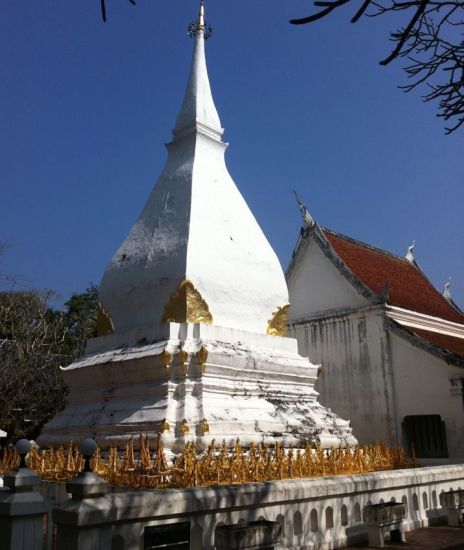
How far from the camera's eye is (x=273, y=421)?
927 centimetres

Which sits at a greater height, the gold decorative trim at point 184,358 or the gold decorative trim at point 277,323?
the gold decorative trim at point 277,323

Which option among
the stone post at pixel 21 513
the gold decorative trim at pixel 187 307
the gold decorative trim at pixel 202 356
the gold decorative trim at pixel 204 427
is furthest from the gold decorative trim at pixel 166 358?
the stone post at pixel 21 513

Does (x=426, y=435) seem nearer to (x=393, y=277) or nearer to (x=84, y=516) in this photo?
(x=393, y=277)

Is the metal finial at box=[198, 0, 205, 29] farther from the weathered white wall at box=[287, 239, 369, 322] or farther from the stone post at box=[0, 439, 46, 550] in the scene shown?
the stone post at box=[0, 439, 46, 550]

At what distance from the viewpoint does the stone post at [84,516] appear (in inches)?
159

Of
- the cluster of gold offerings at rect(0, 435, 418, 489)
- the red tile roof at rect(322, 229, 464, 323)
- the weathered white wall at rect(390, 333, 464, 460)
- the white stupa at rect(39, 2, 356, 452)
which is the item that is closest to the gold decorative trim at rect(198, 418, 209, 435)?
the white stupa at rect(39, 2, 356, 452)

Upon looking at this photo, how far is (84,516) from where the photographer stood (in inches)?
160

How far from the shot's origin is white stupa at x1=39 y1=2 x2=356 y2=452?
9.06 metres

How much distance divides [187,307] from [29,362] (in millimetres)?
12911

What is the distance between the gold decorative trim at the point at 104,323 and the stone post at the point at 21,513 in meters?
6.54

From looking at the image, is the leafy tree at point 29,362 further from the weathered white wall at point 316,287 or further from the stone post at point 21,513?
the stone post at point 21,513

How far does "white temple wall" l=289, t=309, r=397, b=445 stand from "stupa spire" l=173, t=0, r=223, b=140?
723 cm

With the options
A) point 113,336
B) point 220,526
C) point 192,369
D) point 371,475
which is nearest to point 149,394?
point 192,369

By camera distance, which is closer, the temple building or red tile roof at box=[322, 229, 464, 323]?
the temple building
